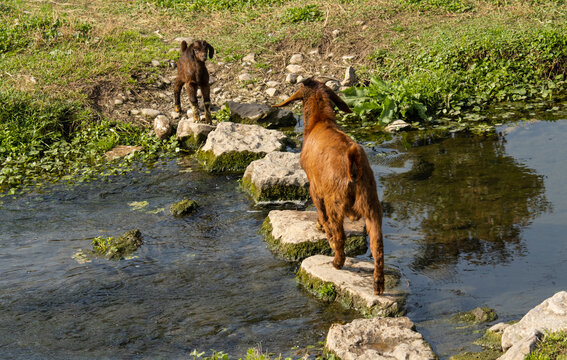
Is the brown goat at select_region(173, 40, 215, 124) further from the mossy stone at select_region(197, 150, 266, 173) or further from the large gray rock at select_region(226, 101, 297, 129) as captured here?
the mossy stone at select_region(197, 150, 266, 173)

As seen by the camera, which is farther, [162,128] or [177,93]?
[177,93]

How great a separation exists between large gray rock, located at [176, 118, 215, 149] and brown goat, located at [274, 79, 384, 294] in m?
4.30

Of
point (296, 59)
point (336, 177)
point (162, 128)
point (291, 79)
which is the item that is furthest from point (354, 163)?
point (296, 59)

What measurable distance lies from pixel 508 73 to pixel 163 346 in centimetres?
937

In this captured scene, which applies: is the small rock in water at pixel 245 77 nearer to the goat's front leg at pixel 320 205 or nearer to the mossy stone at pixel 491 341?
the goat's front leg at pixel 320 205

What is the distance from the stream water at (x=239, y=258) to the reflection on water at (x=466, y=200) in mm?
26

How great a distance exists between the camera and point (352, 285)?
6535mm

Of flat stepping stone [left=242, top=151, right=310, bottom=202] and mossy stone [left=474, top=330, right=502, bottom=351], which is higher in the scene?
flat stepping stone [left=242, top=151, right=310, bottom=202]

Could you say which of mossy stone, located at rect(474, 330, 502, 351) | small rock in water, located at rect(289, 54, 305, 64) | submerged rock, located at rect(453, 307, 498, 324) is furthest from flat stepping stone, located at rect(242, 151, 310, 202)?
small rock in water, located at rect(289, 54, 305, 64)

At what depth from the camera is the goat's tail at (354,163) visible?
20.5 feet

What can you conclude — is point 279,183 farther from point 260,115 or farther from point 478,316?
point 478,316

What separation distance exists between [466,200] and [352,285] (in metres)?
2.86

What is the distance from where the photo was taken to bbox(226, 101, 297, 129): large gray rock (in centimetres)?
1227

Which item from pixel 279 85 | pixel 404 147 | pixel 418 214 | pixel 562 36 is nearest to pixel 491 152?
pixel 404 147
